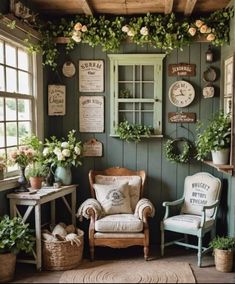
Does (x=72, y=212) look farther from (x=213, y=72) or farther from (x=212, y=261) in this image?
(x=213, y=72)

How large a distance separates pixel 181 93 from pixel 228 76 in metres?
0.64

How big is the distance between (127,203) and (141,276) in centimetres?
97

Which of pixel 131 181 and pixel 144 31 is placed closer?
pixel 144 31

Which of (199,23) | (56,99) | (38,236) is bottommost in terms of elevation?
(38,236)

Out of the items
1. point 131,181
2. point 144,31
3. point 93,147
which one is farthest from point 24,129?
point 144,31

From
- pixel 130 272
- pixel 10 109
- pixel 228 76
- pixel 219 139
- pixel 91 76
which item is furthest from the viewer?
pixel 91 76

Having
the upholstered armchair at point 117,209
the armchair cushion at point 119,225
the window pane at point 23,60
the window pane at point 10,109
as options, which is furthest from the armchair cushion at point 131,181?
the window pane at point 23,60

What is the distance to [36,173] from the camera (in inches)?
174

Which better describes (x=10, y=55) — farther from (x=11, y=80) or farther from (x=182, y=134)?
(x=182, y=134)

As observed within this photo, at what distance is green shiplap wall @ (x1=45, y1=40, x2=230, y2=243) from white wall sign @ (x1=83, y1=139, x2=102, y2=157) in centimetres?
5

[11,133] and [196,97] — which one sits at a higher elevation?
[196,97]

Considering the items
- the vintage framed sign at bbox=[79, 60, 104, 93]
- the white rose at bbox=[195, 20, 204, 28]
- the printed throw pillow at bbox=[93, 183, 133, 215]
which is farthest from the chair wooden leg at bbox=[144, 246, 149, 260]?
the white rose at bbox=[195, 20, 204, 28]

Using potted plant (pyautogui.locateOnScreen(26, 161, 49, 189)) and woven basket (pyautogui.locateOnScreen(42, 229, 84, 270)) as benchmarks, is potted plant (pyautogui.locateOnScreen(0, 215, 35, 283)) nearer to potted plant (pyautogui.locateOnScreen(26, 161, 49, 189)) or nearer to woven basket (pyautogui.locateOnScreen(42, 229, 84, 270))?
woven basket (pyautogui.locateOnScreen(42, 229, 84, 270))

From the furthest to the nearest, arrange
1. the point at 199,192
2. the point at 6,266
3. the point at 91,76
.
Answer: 1. the point at 91,76
2. the point at 199,192
3. the point at 6,266
